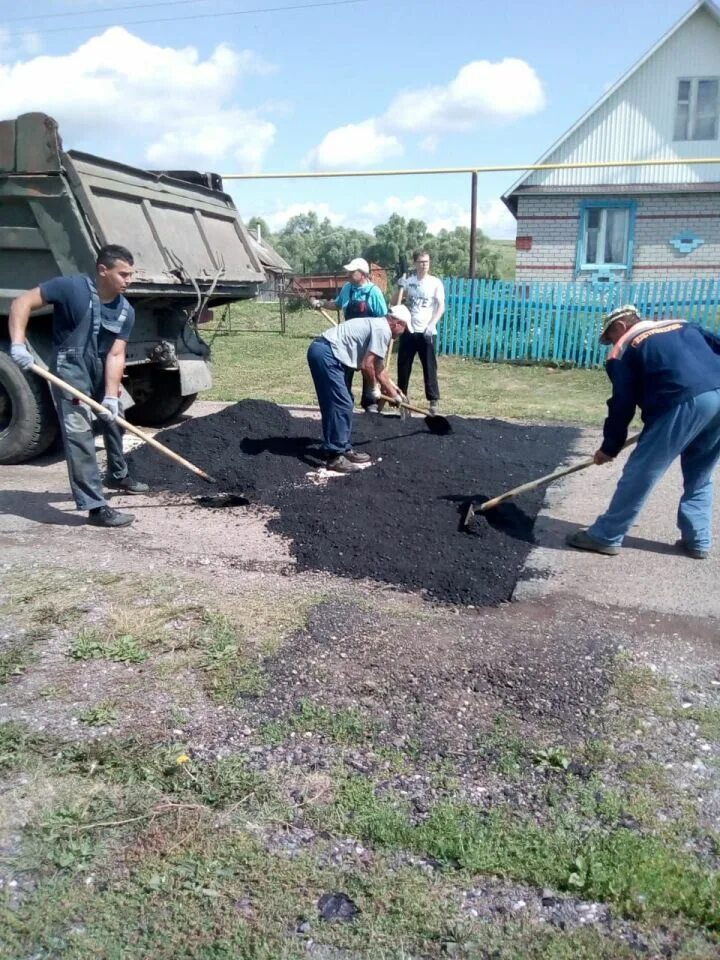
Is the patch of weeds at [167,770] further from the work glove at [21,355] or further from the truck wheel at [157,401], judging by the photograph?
the truck wheel at [157,401]

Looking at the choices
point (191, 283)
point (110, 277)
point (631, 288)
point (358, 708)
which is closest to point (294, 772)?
point (358, 708)

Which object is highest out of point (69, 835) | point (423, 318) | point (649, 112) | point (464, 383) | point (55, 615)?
point (649, 112)

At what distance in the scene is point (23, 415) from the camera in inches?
258

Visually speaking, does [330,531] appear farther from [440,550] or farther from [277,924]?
[277,924]

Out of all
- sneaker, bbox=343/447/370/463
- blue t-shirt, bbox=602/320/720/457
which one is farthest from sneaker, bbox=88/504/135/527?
blue t-shirt, bbox=602/320/720/457

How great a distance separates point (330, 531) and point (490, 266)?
97.6 ft

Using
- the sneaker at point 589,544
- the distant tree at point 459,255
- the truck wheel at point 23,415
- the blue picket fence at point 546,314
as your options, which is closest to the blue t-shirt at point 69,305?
the truck wheel at point 23,415

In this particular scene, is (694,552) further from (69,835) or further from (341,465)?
(69,835)

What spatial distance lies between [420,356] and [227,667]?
5678mm

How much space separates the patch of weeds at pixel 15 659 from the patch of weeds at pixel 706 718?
2.71 metres

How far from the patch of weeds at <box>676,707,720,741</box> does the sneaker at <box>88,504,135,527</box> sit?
365 cm

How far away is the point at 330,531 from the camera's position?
16.7 feet

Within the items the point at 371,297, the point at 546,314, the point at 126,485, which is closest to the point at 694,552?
the point at 126,485

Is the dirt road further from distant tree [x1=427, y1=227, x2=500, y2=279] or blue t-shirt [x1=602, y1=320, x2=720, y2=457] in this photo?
distant tree [x1=427, y1=227, x2=500, y2=279]
